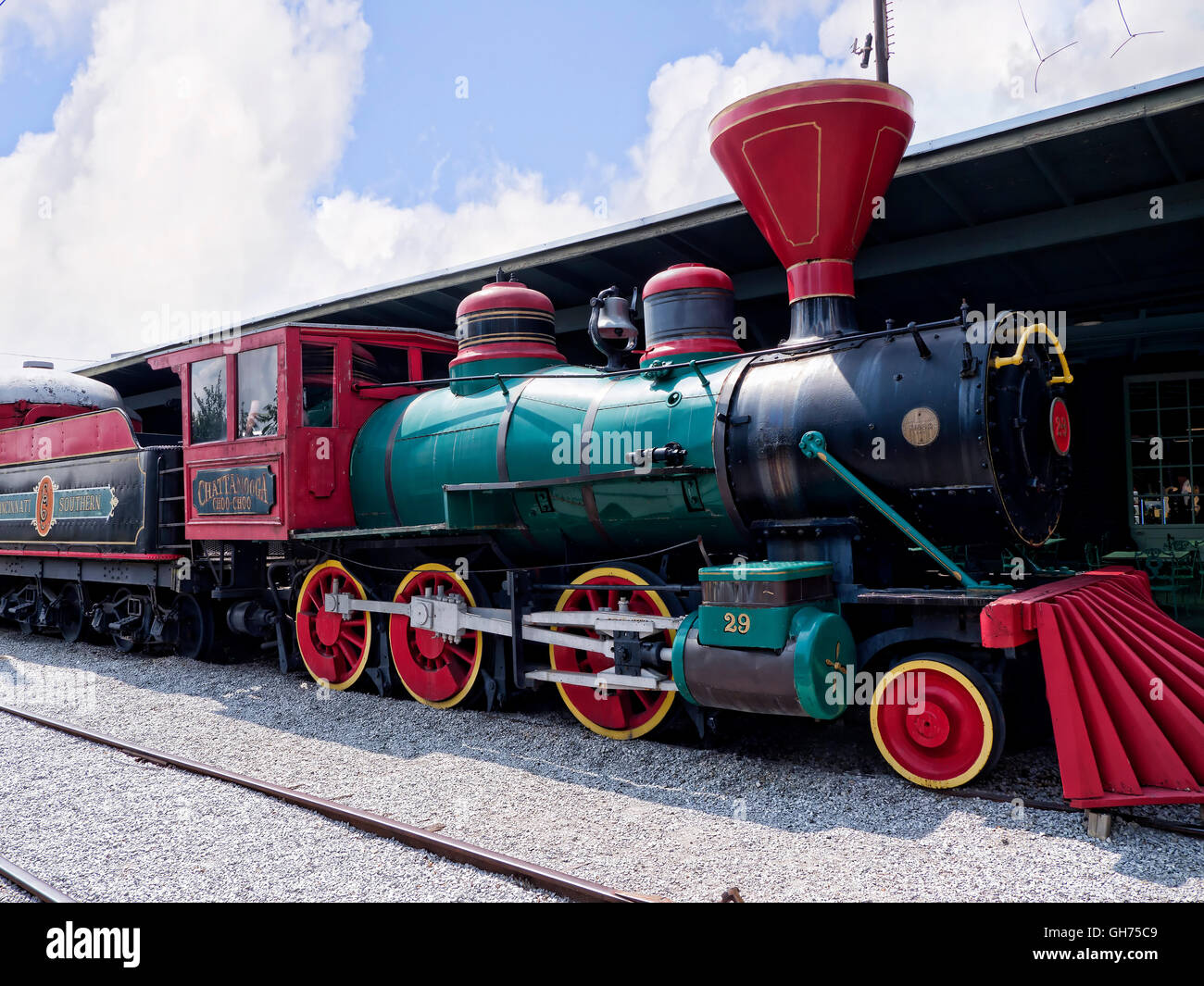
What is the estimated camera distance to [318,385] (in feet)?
23.1

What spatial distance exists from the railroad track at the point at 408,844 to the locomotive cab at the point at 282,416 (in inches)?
84.7

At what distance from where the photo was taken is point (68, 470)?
982 cm

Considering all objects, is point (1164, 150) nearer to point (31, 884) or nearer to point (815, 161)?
point (815, 161)

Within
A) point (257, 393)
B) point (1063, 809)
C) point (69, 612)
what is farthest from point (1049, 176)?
point (69, 612)

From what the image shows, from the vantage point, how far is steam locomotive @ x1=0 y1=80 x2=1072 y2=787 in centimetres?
435

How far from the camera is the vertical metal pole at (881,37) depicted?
10820 millimetres

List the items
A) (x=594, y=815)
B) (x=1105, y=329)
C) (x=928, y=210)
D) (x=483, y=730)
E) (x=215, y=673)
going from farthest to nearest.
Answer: (x=1105, y=329)
(x=215, y=673)
(x=928, y=210)
(x=483, y=730)
(x=594, y=815)

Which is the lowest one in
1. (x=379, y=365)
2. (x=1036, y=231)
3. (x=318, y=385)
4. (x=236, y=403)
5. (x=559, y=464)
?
(x=559, y=464)

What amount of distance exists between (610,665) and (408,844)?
2088 millimetres

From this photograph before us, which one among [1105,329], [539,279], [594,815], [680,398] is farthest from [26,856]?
[1105,329]

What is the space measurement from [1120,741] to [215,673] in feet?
23.8

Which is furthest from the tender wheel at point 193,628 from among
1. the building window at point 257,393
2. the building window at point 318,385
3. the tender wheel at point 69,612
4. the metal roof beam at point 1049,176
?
the metal roof beam at point 1049,176

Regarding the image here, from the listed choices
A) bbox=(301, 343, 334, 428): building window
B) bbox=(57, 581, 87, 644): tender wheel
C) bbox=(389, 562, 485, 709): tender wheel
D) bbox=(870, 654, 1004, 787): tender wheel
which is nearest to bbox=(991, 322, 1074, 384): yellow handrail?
bbox=(870, 654, 1004, 787): tender wheel

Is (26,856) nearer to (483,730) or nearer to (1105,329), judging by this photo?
(483,730)
